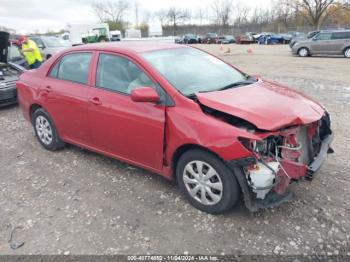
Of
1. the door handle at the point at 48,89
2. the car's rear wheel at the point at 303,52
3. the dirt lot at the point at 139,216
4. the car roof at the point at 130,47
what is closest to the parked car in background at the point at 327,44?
the car's rear wheel at the point at 303,52

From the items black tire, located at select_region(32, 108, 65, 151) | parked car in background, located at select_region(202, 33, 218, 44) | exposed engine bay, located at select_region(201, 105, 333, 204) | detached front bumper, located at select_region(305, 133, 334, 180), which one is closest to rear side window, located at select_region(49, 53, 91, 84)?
black tire, located at select_region(32, 108, 65, 151)

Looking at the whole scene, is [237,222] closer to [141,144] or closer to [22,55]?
[141,144]

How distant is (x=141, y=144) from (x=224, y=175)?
1.03m

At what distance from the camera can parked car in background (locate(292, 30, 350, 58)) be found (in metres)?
18.3

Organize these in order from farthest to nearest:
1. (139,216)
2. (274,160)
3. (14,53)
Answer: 1. (14,53)
2. (139,216)
3. (274,160)

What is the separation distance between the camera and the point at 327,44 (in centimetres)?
1881

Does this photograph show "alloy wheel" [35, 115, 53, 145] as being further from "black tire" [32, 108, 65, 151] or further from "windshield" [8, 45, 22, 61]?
"windshield" [8, 45, 22, 61]

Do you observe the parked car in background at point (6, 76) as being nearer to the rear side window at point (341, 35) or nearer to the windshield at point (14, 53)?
the windshield at point (14, 53)

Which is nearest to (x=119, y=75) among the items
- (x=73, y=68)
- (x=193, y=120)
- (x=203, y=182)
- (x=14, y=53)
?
(x=73, y=68)

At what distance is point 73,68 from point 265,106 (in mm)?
2627

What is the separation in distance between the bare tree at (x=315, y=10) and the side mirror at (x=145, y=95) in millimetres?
55015

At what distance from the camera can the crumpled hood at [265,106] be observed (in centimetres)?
287

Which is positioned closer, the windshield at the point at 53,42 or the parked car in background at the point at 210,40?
the windshield at the point at 53,42

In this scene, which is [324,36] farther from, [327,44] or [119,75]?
[119,75]
